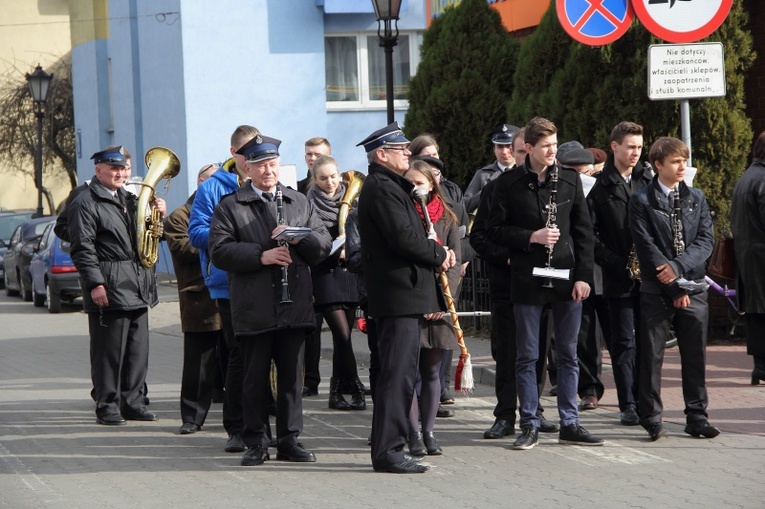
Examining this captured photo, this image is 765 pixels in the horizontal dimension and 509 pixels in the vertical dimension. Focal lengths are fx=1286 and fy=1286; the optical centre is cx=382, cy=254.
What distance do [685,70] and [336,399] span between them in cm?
374

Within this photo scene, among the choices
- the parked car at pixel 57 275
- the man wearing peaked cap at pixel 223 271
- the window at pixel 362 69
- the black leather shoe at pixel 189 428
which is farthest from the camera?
the window at pixel 362 69

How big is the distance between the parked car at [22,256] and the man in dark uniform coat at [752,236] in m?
16.1

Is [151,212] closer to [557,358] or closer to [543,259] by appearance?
[543,259]

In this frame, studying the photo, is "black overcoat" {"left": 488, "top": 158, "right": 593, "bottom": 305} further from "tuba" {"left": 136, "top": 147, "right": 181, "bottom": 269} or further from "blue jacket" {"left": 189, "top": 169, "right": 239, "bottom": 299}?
"tuba" {"left": 136, "top": 147, "right": 181, "bottom": 269}

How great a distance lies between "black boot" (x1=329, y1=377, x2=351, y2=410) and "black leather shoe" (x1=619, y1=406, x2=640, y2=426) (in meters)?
2.30

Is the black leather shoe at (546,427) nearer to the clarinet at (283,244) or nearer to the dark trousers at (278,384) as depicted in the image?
the dark trousers at (278,384)

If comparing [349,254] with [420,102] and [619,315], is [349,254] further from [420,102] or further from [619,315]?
[420,102]

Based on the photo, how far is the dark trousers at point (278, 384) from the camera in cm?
807

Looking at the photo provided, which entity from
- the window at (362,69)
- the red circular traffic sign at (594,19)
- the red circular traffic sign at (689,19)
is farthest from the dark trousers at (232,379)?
the window at (362,69)

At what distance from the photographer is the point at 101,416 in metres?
9.95

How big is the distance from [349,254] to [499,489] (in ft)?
6.66

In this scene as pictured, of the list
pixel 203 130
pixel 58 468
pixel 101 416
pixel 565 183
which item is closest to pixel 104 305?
pixel 101 416

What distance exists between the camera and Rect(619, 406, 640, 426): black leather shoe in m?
9.06

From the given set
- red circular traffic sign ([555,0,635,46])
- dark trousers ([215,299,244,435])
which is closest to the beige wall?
red circular traffic sign ([555,0,635,46])
